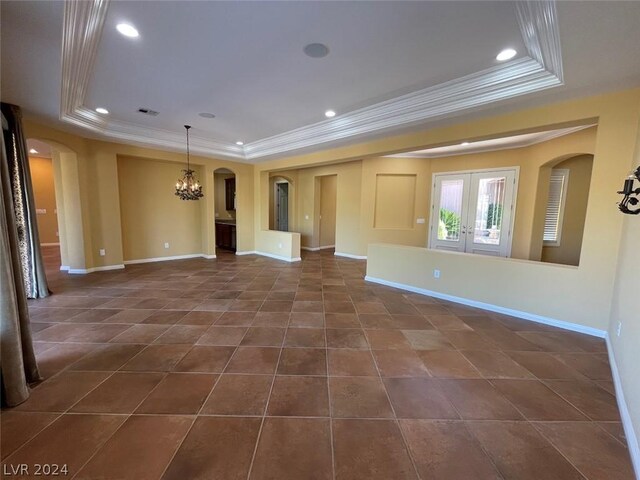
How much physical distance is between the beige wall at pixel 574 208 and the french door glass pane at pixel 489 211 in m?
1.07

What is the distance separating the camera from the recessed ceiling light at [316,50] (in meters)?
2.49

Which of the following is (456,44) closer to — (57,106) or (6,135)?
(57,106)

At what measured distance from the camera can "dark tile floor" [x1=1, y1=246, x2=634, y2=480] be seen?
1502mm

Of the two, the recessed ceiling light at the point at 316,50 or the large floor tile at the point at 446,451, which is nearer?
the large floor tile at the point at 446,451

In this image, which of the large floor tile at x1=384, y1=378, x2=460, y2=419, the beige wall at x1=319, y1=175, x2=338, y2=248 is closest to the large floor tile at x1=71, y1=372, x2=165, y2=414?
the large floor tile at x1=384, y1=378, x2=460, y2=419

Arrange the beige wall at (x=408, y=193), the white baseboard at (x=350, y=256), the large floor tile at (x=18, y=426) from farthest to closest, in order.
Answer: the white baseboard at (x=350, y=256) < the beige wall at (x=408, y=193) < the large floor tile at (x=18, y=426)

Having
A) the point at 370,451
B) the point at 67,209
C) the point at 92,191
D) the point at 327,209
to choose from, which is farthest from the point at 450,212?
the point at 67,209

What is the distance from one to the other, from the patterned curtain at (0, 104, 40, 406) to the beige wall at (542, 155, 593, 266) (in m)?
8.11

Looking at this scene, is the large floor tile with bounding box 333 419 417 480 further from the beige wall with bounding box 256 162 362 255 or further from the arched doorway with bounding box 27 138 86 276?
the arched doorway with bounding box 27 138 86 276

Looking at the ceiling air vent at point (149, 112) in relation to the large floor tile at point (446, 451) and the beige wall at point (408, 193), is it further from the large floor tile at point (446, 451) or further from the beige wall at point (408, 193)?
the large floor tile at point (446, 451)

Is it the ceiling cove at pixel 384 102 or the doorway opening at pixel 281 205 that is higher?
the ceiling cove at pixel 384 102

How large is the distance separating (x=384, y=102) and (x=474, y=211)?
3866mm

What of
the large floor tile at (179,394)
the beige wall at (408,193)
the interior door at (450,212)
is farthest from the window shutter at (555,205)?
the large floor tile at (179,394)

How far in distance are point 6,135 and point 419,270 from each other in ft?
20.8
